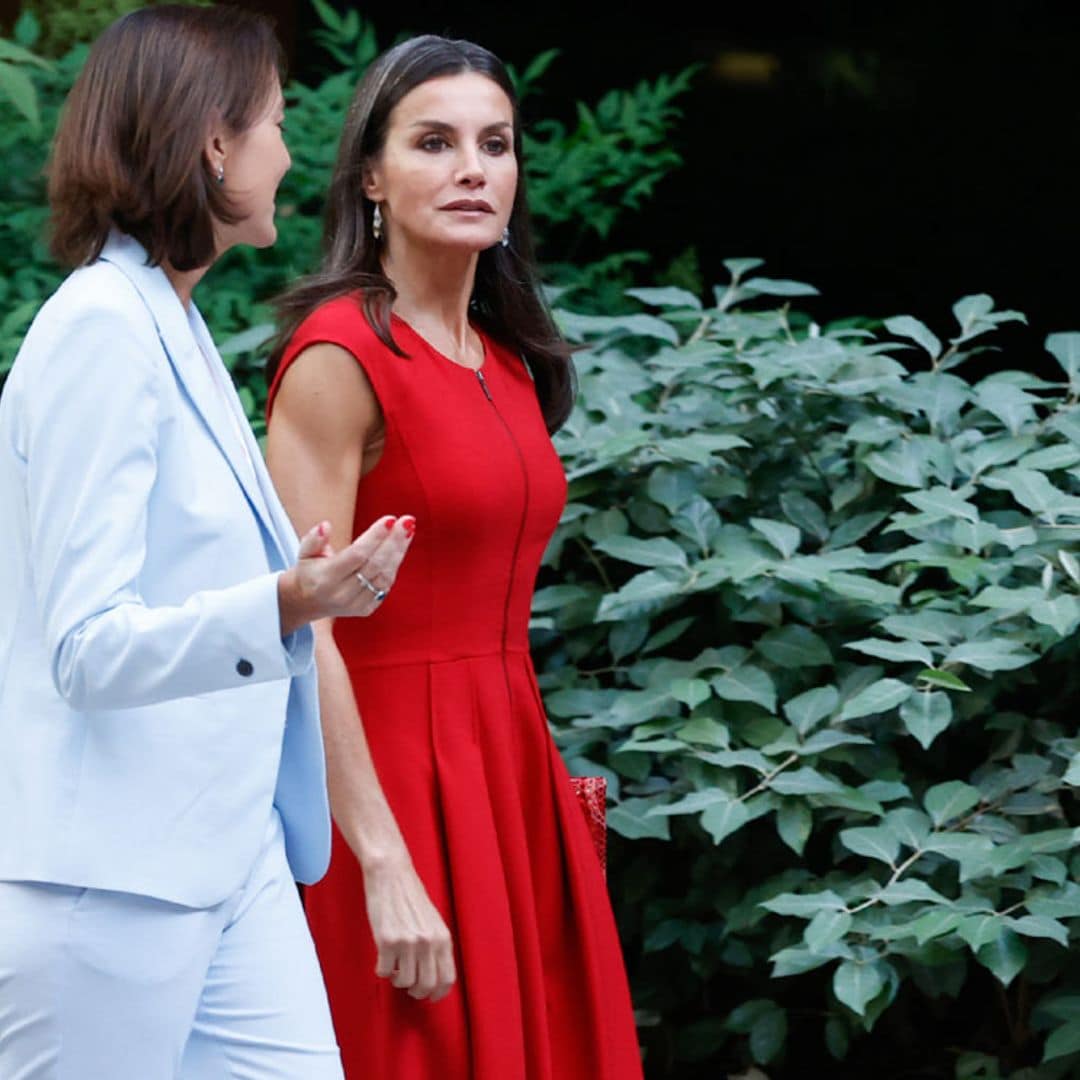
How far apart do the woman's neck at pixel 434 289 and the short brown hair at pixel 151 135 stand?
0.70 metres

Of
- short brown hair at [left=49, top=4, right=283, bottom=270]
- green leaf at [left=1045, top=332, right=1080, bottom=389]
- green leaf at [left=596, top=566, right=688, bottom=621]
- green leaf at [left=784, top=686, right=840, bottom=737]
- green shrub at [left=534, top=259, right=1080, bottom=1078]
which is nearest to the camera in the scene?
short brown hair at [left=49, top=4, right=283, bottom=270]

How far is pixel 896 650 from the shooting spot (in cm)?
350

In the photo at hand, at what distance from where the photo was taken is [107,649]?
1871 mm

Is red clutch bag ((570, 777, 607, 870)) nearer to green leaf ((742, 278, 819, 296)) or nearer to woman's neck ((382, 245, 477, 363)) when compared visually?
woman's neck ((382, 245, 477, 363))

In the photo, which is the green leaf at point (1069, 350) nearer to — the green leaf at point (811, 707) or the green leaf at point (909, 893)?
the green leaf at point (811, 707)

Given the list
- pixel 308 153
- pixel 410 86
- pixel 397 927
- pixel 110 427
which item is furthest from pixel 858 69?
pixel 110 427

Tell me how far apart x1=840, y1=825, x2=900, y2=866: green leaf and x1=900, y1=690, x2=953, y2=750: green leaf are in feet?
0.54

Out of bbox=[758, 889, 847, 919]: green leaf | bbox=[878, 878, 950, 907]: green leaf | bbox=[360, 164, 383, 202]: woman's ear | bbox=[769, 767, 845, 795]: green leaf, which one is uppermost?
bbox=[360, 164, 383, 202]: woman's ear

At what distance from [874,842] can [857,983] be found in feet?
0.80

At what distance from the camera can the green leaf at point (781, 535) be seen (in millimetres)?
3758

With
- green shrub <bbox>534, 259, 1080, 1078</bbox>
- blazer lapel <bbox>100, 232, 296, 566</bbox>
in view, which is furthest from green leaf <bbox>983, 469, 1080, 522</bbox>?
blazer lapel <bbox>100, 232, 296, 566</bbox>

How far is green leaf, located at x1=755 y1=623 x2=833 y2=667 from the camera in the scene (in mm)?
3758

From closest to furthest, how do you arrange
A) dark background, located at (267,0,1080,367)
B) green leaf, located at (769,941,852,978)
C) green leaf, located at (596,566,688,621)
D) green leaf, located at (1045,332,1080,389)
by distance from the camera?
green leaf, located at (769,941,852,978) < green leaf, located at (596,566,688,621) < green leaf, located at (1045,332,1080,389) < dark background, located at (267,0,1080,367)

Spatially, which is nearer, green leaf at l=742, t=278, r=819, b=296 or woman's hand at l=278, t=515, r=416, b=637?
woman's hand at l=278, t=515, r=416, b=637
